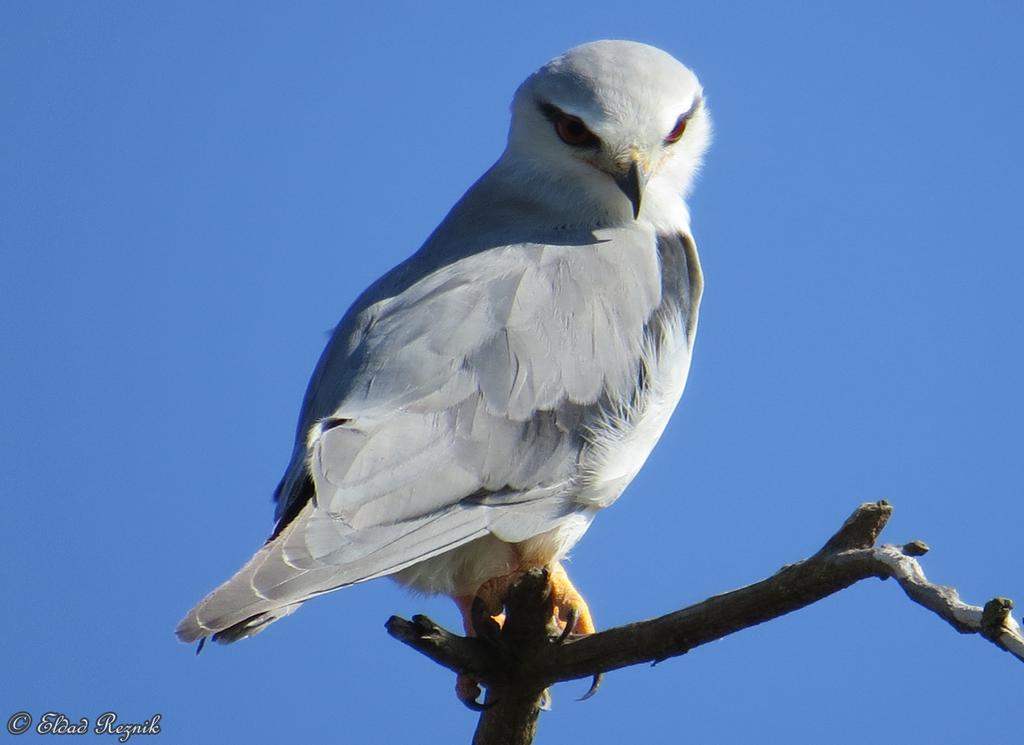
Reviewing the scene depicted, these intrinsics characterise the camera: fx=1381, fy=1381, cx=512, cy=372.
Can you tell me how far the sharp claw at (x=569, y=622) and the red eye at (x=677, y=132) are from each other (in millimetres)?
1770

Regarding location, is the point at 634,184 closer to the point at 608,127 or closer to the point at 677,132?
the point at 608,127

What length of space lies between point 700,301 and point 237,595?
2.44m

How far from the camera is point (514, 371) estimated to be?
425cm

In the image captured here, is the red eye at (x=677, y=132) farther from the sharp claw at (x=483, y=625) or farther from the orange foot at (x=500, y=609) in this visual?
the sharp claw at (x=483, y=625)

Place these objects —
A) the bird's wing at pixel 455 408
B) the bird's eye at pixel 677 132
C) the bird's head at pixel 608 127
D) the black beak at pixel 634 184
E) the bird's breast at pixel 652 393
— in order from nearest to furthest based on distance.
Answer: the bird's wing at pixel 455 408 < the bird's breast at pixel 652 393 < the black beak at pixel 634 184 < the bird's head at pixel 608 127 < the bird's eye at pixel 677 132

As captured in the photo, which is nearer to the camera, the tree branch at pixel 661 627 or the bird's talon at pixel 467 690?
the tree branch at pixel 661 627

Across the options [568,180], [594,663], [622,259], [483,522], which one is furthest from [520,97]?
[594,663]

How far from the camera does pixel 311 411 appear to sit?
182 inches

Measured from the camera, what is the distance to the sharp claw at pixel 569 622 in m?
4.08

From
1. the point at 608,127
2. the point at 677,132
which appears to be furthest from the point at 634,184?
the point at 677,132

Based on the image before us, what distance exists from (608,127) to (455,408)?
4.54ft

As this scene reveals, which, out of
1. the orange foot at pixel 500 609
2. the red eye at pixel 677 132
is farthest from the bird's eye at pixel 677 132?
the orange foot at pixel 500 609

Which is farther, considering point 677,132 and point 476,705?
point 677,132

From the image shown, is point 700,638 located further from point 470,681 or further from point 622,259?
point 622,259
